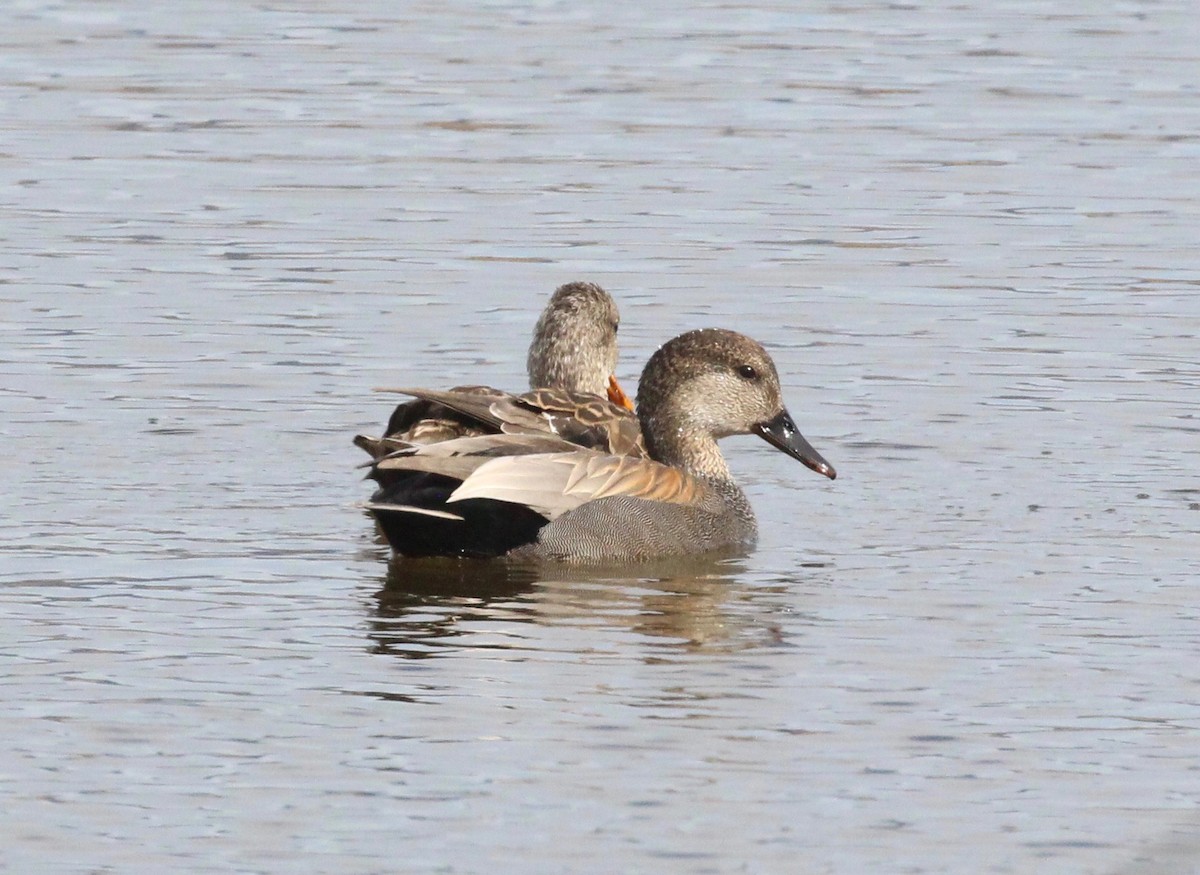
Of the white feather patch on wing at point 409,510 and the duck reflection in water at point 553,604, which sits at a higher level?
the white feather patch on wing at point 409,510

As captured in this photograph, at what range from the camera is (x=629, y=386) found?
1519cm

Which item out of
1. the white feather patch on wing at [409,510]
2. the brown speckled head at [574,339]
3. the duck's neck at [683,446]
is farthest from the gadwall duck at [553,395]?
the white feather patch on wing at [409,510]

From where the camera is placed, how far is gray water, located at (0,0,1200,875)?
7.55 m

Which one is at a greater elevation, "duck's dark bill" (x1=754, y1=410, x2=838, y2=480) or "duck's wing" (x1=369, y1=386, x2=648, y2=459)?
"duck's wing" (x1=369, y1=386, x2=648, y2=459)

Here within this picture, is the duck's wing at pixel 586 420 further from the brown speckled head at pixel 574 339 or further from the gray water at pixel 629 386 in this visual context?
the brown speckled head at pixel 574 339

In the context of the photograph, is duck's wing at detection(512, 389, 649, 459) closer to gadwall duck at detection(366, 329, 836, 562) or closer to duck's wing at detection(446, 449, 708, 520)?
gadwall duck at detection(366, 329, 836, 562)

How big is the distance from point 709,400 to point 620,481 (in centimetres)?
105

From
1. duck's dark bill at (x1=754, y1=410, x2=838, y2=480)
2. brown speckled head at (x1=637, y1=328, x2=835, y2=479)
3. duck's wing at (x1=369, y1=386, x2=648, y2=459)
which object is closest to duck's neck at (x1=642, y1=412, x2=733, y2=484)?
brown speckled head at (x1=637, y1=328, x2=835, y2=479)

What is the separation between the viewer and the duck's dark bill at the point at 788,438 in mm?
11859

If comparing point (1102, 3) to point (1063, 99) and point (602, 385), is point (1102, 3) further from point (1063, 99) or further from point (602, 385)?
point (602, 385)

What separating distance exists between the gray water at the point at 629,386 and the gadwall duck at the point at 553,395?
0.51m

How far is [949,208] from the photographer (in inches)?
729

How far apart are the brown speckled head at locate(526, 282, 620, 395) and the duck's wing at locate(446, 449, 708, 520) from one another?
97.2 inches

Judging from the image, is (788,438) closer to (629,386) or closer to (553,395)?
(553,395)
